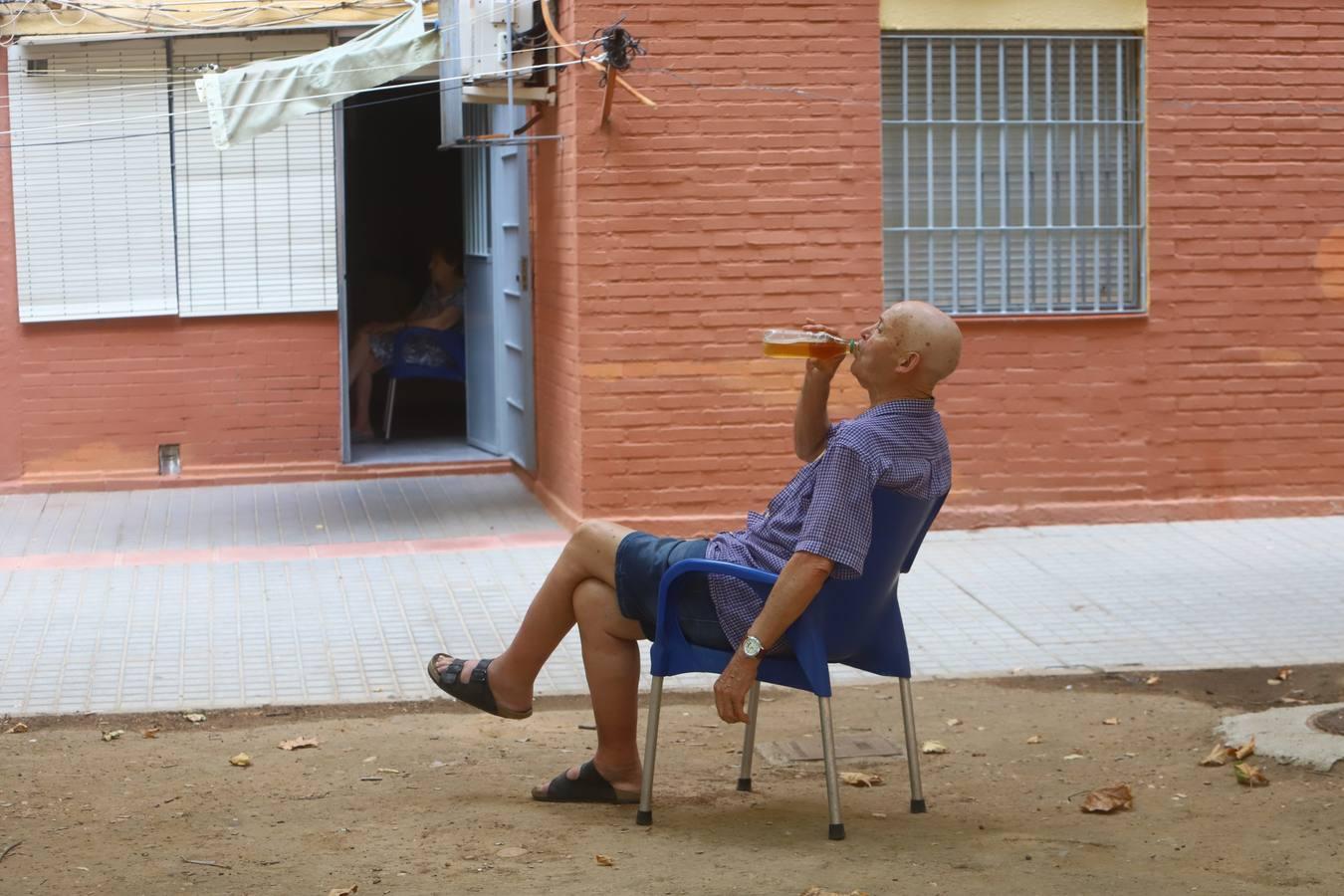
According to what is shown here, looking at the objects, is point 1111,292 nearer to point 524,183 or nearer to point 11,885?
point 524,183

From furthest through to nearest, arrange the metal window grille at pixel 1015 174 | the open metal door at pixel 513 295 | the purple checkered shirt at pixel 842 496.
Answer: the open metal door at pixel 513 295, the metal window grille at pixel 1015 174, the purple checkered shirt at pixel 842 496

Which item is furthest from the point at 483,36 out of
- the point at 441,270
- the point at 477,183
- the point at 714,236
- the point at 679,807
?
the point at 679,807

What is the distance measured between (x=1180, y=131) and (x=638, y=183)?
2.81 m

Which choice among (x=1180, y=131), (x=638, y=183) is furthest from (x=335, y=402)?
(x=1180, y=131)

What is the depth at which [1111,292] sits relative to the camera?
965 centimetres

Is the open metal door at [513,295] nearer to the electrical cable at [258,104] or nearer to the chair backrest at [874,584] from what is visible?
the electrical cable at [258,104]

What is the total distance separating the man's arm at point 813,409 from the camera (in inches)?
193

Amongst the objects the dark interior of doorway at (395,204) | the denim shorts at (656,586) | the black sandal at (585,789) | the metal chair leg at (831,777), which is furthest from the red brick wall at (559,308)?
the dark interior of doorway at (395,204)

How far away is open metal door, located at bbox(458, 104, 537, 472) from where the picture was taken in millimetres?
10500

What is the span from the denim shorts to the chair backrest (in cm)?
28

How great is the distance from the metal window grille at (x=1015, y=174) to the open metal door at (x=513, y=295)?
216 cm

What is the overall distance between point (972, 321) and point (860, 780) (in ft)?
14.9

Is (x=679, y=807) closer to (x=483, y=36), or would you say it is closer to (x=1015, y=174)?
(x=483, y=36)

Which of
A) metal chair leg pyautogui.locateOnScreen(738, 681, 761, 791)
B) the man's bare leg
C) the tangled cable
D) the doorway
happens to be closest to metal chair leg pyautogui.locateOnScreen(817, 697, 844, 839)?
metal chair leg pyautogui.locateOnScreen(738, 681, 761, 791)
